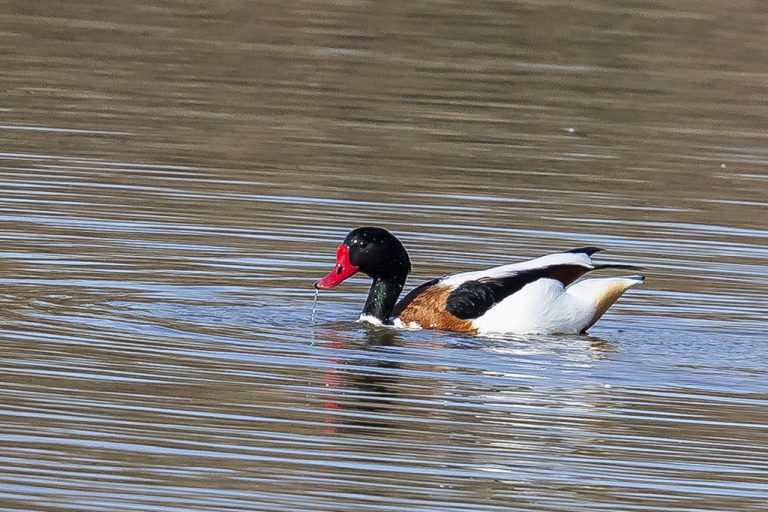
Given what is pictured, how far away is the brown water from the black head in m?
0.31

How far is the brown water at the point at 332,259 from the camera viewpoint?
8148mm

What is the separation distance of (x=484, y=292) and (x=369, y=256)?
0.91 metres

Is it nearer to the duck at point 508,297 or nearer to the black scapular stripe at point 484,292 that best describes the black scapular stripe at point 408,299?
the duck at point 508,297

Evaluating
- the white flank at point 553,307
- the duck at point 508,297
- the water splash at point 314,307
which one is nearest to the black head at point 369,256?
the duck at point 508,297

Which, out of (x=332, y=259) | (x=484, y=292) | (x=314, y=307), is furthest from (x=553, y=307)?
(x=332, y=259)

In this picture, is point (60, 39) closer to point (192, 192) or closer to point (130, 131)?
point (130, 131)

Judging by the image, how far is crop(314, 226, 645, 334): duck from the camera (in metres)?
11.5

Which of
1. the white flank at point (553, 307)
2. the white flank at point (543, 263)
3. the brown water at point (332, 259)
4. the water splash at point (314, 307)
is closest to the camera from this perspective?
the brown water at point (332, 259)

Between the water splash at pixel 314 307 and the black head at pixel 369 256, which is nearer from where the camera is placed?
the water splash at pixel 314 307

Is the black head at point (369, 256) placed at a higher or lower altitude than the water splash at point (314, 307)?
higher

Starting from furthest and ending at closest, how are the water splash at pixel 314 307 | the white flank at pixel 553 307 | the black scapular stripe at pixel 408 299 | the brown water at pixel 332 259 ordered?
the black scapular stripe at pixel 408 299
the water splash at pixel 314 307
the white flank at pixel 553 307
the brown water at pixel 332 259

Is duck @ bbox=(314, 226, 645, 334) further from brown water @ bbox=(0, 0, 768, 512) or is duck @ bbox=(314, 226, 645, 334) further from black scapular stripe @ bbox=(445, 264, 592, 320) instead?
brown water @ bbox=(0, 0, 768, 512)

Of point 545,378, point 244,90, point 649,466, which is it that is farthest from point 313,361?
point 244,90

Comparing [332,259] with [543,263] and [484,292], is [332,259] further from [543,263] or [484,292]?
[543,263]
